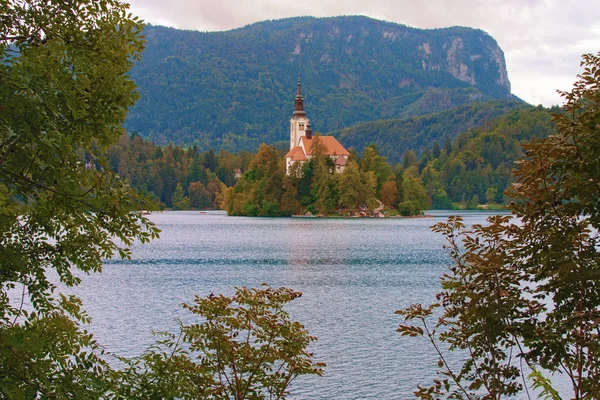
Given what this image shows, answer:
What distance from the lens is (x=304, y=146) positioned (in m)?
142

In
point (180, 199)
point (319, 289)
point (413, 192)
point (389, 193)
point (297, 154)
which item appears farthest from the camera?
point (180, 199)

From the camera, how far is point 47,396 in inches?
307

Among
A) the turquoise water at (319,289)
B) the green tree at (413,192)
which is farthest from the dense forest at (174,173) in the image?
the turquoise water at (319,289)

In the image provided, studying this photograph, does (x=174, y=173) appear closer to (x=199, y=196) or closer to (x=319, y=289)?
(x=199, y=196)

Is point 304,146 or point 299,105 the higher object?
point 299,105

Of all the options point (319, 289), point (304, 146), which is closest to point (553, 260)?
point (319, 289)

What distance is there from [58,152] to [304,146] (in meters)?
135

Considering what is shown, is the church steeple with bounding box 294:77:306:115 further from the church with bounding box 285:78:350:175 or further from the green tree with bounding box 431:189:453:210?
the green tree with bounding box 431:189:453:210

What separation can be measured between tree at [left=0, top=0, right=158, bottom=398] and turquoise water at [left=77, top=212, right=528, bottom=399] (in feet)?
33.9

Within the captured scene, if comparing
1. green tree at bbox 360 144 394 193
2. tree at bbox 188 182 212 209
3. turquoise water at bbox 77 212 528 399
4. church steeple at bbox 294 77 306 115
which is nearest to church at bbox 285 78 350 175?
church steeple at bbox 294 77 306 115

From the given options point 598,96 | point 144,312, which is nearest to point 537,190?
point 598,96

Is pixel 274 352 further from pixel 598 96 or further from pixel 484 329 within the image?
pixel 598 96

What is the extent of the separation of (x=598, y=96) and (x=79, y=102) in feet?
20.3

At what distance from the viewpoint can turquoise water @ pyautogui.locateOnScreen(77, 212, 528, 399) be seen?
20875mm
